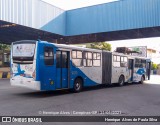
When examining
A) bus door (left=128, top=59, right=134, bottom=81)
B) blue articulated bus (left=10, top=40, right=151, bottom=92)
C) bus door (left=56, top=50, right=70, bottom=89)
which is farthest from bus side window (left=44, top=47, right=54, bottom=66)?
bus door (left=128, top=59, right=134, bottom=81)

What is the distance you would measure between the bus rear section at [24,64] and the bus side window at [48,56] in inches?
23.0

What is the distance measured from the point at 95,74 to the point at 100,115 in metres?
8.21

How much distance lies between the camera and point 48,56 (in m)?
12.2

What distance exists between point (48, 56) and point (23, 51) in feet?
4.23

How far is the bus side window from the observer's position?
1204 centimetres

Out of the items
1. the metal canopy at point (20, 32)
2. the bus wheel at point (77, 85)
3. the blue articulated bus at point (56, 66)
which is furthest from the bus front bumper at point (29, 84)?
the metal canopy at point (20, 32)

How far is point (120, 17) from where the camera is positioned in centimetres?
2434

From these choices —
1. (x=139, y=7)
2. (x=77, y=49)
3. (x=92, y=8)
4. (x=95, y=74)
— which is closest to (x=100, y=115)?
(x=77, y=49)

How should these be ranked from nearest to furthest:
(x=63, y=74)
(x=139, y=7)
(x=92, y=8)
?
(x=63, y=74), (x=139, y=7), (x=92, y=8)

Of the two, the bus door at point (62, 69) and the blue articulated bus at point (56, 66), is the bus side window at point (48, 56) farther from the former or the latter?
the bus door at point (62, 69)

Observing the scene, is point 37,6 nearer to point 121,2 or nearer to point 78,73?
point 121,2

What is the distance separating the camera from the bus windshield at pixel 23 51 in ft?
38.9

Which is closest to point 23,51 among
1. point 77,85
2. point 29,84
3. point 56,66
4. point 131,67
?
point 29,84

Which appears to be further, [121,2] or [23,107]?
[121,2]
